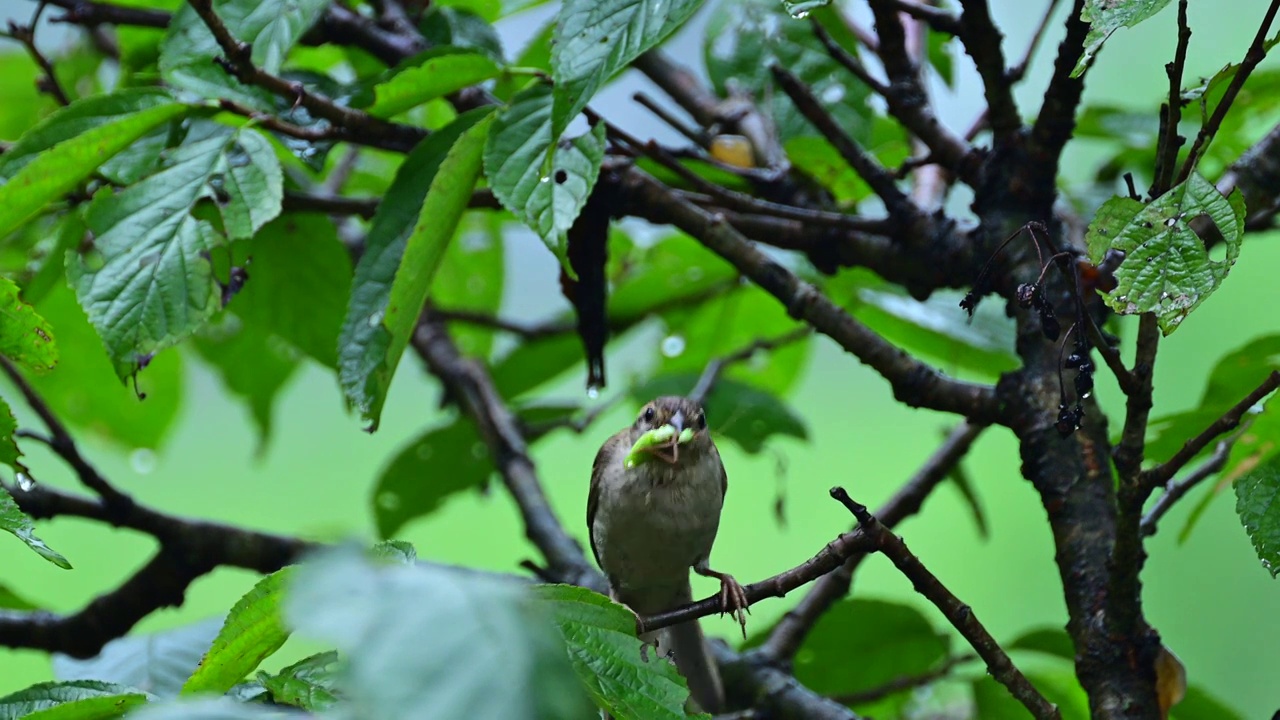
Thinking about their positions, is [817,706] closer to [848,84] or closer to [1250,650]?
[848,84]

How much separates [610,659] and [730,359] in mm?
1222

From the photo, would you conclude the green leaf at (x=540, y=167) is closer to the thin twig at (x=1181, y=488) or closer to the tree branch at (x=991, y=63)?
the tree branch at (x=991, y=63)

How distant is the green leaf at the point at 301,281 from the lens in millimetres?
1567

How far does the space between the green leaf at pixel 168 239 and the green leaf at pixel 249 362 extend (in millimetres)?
893

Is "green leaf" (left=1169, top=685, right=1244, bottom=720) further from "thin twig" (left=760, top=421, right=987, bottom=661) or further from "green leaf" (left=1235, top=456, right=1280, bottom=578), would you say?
"green leaf" (left=1235, top=456, right=1280, bottom=578)

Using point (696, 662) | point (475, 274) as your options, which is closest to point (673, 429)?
point (696, 662)

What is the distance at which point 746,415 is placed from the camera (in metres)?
1.99

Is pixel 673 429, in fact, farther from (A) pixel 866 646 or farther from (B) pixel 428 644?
(B) pixel 428 644

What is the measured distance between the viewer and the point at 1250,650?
10.8 ft

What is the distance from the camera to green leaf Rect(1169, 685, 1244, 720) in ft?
4.99

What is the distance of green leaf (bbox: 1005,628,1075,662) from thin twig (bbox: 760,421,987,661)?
0.76 ft

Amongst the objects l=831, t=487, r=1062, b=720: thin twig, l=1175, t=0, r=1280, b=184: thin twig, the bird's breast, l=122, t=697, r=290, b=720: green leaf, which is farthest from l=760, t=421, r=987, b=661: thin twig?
l=122, t=697, r=290, b=720: green leaf

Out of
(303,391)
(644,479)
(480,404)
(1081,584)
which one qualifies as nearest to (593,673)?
(1081,584)

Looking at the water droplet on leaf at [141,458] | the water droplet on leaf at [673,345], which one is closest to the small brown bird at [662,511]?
the water droplet on leaf at [673,345]
